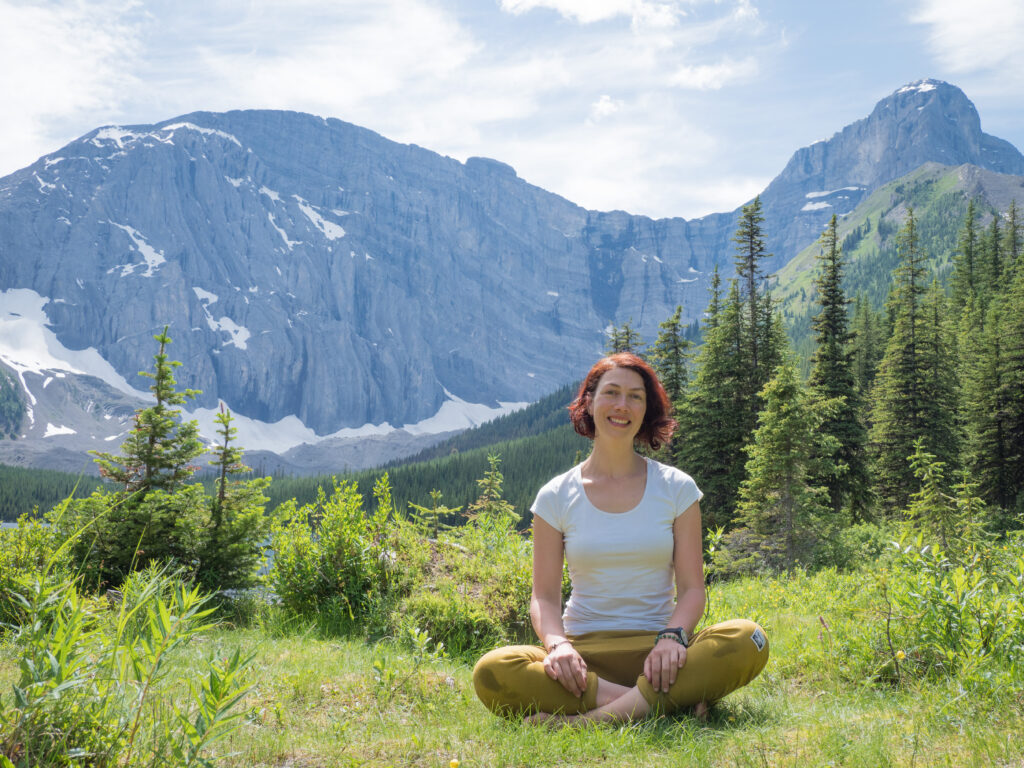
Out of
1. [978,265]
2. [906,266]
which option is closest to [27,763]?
[906,266]

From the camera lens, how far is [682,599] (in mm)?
3943

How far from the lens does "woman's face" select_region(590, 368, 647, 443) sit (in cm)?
425

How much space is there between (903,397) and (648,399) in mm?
32500

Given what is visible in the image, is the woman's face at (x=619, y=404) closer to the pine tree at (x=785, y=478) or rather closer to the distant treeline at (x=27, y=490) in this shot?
the pine tree at (x=785, y=478)

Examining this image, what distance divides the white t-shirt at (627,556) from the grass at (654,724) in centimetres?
67

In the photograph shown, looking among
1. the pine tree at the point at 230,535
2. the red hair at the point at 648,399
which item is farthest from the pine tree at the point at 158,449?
the red hair at the point at 648,399

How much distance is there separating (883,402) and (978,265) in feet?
135

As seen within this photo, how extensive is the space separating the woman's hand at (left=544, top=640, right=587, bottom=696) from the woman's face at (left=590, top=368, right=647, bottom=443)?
1.36 metres


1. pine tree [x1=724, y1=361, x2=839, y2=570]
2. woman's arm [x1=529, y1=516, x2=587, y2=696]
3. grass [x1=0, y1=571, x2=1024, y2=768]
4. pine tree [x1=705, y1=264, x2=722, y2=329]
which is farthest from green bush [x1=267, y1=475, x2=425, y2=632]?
pine tree [x1=705, y1=264, x2=722, y2=329]

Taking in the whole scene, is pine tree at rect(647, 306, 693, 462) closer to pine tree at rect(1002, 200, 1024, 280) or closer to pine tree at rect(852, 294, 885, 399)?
pine tree at rect(852, 294, 885, 399)

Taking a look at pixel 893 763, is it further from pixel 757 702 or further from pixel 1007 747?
pixel 757 702

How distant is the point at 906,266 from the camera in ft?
109

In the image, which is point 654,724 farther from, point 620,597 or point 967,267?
point 967,267

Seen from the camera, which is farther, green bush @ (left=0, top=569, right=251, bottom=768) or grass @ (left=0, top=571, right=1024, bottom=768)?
grass @ (left=0, top=571, right=1024, bottom=768)
